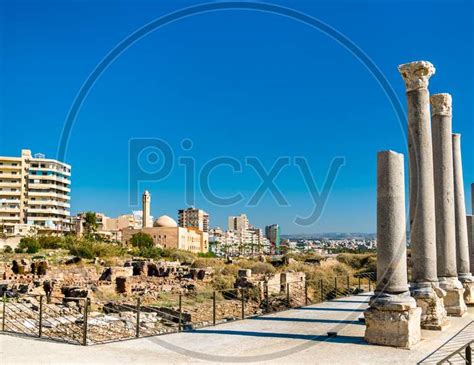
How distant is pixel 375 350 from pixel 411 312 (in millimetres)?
1008

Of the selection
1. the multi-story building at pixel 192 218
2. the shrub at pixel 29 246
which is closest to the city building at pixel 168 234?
the shrub at pixel 29 246

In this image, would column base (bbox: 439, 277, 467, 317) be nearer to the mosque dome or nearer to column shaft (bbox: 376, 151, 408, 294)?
column shaft (bbox: 376, 151, 408, 294)

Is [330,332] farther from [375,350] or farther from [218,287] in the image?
[218,287]

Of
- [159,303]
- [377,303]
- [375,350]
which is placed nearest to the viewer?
[375,350]

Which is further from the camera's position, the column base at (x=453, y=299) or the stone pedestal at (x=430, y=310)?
the column base at (x=453, y=299)

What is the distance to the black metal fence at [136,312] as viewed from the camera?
11.7 metres

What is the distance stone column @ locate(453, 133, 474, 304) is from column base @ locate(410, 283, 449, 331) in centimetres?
427

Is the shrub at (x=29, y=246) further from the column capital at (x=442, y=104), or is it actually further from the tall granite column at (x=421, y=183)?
the tall granite column at (x=421, y=183)

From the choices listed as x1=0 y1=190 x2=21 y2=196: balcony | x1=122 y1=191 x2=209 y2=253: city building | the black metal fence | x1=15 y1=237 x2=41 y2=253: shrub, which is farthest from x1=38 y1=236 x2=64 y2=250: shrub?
the black metal fence

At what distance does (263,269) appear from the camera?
137 feet

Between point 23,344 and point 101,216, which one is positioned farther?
point 101,216

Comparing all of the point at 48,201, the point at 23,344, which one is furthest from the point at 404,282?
the point at 48,201

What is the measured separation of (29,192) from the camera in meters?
92.1

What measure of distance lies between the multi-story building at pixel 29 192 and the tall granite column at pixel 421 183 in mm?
85815
